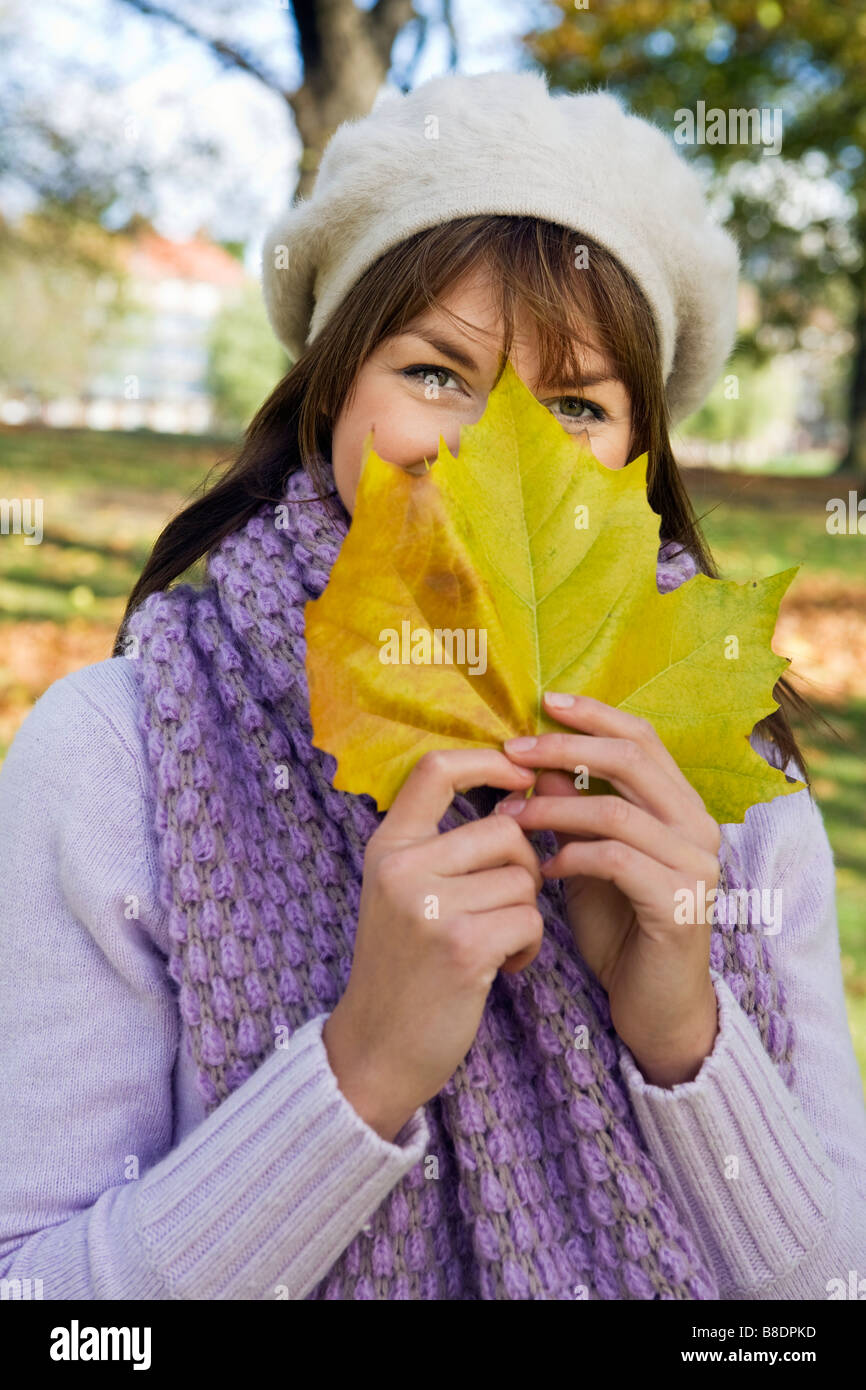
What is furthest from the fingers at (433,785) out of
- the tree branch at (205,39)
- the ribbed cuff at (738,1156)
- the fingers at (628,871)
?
the tree branch at (205,39)

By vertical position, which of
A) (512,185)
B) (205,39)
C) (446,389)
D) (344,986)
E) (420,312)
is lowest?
(344,986)

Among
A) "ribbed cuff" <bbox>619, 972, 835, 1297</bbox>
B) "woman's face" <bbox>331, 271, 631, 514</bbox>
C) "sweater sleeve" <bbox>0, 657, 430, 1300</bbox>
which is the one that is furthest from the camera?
"woman's face" <bbox>331, 271, 631, 514</bbox>

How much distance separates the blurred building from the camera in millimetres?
30562

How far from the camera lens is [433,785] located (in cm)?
101

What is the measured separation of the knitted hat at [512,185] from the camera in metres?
1.48

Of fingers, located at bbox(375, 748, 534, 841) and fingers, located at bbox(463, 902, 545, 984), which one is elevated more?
fingers, located at bbox(375, 748, 534, 841)

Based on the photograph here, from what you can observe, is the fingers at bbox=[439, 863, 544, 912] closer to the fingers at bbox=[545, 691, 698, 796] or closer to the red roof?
the fingers at bbox=[545, 691, 698, 796]

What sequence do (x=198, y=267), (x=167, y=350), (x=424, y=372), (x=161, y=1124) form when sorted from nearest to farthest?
(x=161, y=1124)
(x=424, y=372)
(x=198, y=267)
(x=167, y=350)

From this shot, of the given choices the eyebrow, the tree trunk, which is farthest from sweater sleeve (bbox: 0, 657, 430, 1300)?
the tree trunk

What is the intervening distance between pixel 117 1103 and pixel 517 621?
71cm

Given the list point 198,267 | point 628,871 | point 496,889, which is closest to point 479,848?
point 496,889

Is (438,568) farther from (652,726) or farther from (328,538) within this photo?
(328,538)

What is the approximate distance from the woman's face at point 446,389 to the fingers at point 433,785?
1.60 feet

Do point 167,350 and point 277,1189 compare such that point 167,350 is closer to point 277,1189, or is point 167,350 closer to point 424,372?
point 424,372
